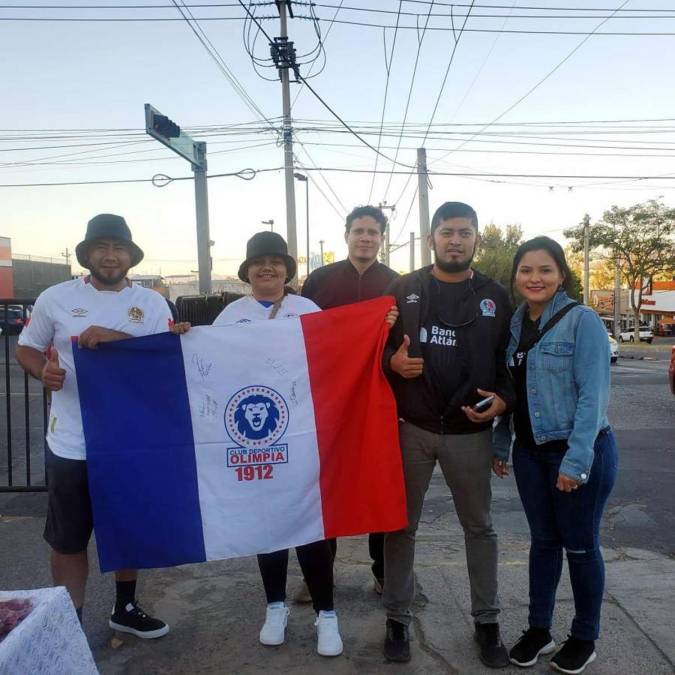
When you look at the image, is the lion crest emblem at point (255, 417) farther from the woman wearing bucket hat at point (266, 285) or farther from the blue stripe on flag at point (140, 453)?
the woman wearing bucket hat at point (266, 285)

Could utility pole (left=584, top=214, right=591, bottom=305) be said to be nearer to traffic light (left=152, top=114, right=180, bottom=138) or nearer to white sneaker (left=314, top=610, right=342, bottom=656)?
traffic light (left=152, top=114, right=180, bottom=138)

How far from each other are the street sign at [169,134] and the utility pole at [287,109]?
759cm

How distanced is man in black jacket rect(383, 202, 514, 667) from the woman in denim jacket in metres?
0.13

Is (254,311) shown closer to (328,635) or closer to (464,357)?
(464,357)

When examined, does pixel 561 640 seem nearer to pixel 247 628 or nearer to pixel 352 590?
→ pixel 352 590

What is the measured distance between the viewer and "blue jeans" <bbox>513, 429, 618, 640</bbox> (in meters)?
2.79

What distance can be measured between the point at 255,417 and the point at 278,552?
0.71 meters

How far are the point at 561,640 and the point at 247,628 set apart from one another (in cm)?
155

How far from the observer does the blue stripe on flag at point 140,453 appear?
9.83ft

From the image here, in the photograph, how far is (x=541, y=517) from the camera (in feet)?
9.62

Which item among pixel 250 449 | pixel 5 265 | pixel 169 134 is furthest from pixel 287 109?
pixel 5 265

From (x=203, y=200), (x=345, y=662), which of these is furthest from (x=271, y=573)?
(x=203, y=200)

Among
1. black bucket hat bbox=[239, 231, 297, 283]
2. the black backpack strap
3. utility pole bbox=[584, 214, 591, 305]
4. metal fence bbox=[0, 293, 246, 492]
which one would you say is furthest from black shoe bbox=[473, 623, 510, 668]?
utility pole bbox=[584, 214, 591, 305]

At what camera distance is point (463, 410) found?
2938mm
